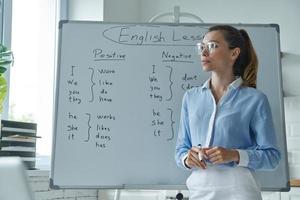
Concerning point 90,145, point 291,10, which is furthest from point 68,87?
point 291,10

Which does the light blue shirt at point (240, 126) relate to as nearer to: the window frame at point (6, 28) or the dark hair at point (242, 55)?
the dark hair at point (242, 55)

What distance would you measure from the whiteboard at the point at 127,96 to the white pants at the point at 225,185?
317 mm

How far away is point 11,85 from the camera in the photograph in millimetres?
2645

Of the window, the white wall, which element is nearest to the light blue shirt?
the window

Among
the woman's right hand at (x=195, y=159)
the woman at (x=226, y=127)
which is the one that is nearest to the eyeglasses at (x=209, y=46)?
the woman at (x=226, y=127)

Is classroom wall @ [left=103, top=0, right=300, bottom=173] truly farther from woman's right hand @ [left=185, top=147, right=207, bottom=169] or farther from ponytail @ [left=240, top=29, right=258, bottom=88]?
woman's right hand @ [left=185, top=147, right=207, bottom=169]

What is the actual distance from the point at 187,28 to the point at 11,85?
1073mm

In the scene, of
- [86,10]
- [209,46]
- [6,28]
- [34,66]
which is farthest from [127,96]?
[86,10]

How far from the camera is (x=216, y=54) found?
74.5 inches

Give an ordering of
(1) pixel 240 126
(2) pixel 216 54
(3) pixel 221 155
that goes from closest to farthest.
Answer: (3) pixel 221 155
(1) pixel 240 126
(2) pixel 216 54

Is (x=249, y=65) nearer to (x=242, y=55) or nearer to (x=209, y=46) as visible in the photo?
(x=242, y=55)

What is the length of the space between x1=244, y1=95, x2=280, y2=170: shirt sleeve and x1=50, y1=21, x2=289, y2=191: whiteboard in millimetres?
267

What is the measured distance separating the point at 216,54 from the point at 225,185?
0.52 meters

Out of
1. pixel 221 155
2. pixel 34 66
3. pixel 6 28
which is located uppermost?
pixel 6 28
